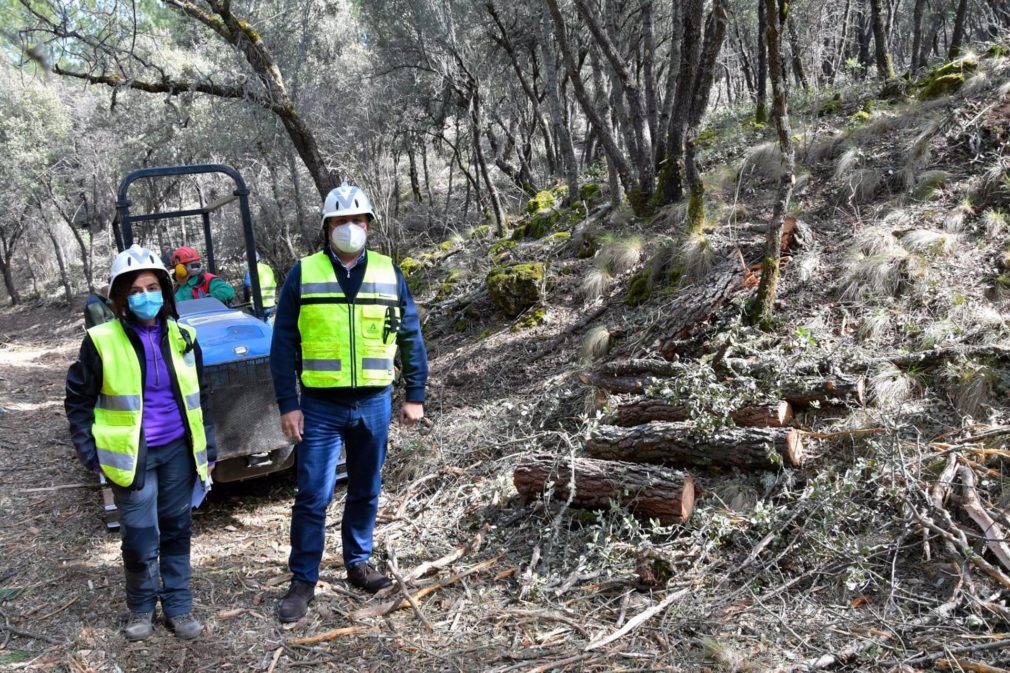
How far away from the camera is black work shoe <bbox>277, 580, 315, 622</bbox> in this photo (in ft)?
12.1

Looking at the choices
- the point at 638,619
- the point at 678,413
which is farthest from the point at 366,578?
the point at 678,413

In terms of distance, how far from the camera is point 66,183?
2553 centimetres

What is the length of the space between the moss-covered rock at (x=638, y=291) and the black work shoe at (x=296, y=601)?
4438 mm

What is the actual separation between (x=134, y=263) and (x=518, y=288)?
5.16 metres

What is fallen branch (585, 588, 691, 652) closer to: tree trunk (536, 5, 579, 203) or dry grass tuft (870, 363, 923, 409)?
dry grass tuft (870, 363, 923, 409)

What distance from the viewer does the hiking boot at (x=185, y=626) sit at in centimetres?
356

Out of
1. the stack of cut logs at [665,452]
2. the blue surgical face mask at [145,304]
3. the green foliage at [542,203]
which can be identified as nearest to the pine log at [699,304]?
the stack of cut logs at [665,452]

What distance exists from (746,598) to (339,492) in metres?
3.16

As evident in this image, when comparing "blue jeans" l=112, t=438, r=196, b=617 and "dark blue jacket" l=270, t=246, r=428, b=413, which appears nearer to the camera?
"blue jeans" l=112, t=438, r=196, b=617

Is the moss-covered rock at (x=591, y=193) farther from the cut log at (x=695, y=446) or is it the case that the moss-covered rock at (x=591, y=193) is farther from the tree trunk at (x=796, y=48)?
the cut log at (x=695, y=446)

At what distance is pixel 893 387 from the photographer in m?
4.64

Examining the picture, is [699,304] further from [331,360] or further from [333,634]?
[333,634]

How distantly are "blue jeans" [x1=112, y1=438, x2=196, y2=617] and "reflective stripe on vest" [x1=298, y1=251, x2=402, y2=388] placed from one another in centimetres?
78

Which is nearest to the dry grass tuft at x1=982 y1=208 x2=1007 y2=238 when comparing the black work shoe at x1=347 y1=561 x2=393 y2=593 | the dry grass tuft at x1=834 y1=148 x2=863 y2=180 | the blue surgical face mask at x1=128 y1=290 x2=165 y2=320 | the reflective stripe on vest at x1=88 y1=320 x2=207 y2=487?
the dry grass tuft at x1=834 y1=148 x2=863 y2=180
